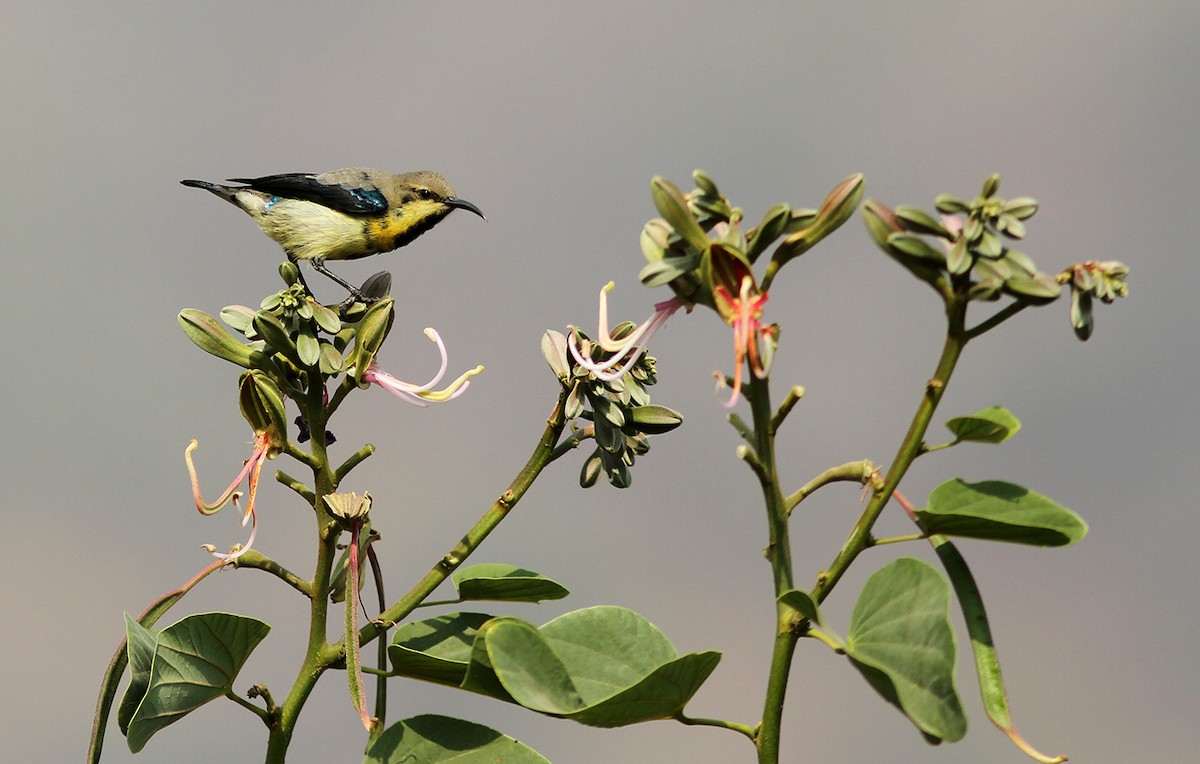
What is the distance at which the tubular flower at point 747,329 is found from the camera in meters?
0.81

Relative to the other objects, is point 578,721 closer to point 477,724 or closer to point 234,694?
point 477,724

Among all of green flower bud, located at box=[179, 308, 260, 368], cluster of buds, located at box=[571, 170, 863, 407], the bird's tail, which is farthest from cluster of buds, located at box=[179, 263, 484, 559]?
the bird's tail

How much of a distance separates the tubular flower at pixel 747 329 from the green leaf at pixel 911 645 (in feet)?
0.52

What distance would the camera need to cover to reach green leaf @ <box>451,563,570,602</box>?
108cm

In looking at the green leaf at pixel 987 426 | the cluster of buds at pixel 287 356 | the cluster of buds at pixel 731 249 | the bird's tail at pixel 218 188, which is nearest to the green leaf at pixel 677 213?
the cluster of buds at pixel 731 249

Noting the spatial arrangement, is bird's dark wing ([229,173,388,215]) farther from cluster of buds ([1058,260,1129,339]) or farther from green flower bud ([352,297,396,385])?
cluster of buds ([1058,260,1129,339])

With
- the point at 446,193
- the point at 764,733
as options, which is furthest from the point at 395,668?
the point at 446,193

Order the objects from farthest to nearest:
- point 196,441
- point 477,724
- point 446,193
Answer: point 446,193
point 196,441
point 477,724

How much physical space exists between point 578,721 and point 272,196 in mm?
1400

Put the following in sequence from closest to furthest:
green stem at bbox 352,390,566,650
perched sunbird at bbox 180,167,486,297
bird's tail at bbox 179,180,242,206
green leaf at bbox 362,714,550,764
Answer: green leaf at bbox 362,714,550,764 < green stem at bbox 352,390,566,650 < perched sunbird at bbox 180,167,486,297 < bird's tail at bbox 179,180,242,206

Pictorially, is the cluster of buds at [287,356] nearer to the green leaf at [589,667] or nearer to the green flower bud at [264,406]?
the green flower bud at [264,406]

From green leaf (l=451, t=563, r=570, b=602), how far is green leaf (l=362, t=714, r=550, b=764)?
0.39 feet

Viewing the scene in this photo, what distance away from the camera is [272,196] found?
2.07m

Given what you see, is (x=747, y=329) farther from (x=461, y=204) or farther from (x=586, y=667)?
(x=461, y=204)
